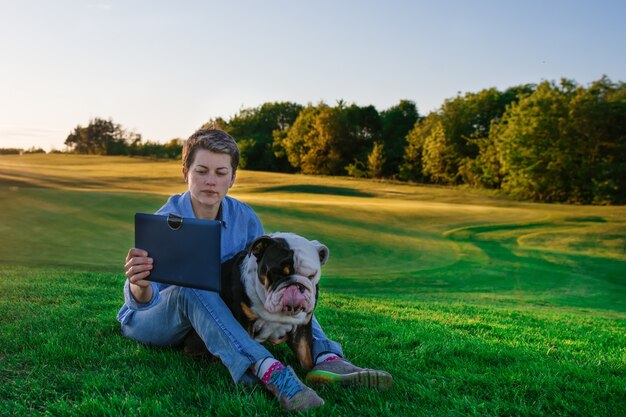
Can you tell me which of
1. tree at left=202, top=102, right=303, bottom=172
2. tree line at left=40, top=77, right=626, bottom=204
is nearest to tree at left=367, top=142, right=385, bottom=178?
tree line at left=40, top=77, right=626, bottom=204

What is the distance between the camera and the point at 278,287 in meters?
2.74

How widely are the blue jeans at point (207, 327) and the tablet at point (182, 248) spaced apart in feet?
0.81

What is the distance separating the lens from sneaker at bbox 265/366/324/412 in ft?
8.87

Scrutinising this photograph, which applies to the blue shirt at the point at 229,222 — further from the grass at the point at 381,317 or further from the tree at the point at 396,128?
the tree at the point at 396,128

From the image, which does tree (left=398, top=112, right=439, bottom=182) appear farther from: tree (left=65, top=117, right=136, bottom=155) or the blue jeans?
the blue jeans

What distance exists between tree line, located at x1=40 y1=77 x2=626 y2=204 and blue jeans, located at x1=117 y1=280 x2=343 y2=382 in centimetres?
2796

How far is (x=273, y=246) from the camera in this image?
9.41 ft

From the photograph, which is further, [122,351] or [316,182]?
[316,182]

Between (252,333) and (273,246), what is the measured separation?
592 millimetres

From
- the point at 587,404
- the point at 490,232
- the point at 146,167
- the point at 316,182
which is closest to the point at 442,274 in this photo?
the point at 490,232

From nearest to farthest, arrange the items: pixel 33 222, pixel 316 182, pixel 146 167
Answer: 1. pixel 33 222
2. pixel 316 182
3. pixel 146 167

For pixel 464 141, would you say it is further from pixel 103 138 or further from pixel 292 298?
pixel 292 298

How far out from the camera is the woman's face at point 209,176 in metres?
3.45

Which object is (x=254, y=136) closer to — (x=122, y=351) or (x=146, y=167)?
(x=146, y=167)
